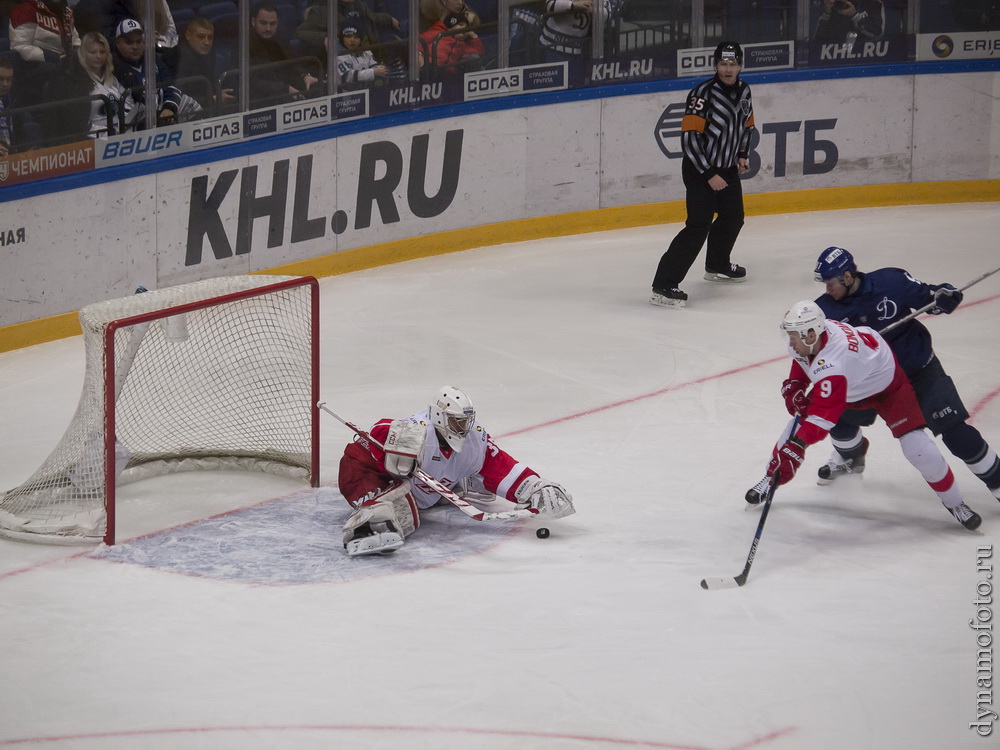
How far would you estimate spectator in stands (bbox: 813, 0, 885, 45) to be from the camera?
10.8 m

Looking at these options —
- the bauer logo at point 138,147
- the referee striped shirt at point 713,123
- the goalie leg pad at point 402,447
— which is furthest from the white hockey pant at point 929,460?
the bauer logo at point 138,147

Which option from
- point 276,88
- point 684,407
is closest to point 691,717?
point 684,407

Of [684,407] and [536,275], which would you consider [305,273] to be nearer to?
[536,275]

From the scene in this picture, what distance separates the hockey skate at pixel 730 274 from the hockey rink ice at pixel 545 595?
57.3 inches

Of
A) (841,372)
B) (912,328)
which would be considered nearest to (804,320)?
(841,372)

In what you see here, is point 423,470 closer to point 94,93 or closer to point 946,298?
point 946,298

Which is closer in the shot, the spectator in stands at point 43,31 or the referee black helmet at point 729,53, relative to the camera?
the spectator in stands at point 43,31

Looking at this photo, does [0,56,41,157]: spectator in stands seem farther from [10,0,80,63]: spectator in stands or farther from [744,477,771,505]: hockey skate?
[744,477,771,505]: hockey skate

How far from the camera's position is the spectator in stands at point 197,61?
8523mm

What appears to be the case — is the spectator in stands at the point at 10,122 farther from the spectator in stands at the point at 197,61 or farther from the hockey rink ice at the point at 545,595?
the hockey rink ice at the point at 545,595

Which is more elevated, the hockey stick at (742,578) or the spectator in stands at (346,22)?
the spectator in stands at (346,22)

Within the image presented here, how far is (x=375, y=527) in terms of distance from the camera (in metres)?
5.17

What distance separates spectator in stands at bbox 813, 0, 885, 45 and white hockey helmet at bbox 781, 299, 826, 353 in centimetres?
631

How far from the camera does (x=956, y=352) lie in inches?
305
